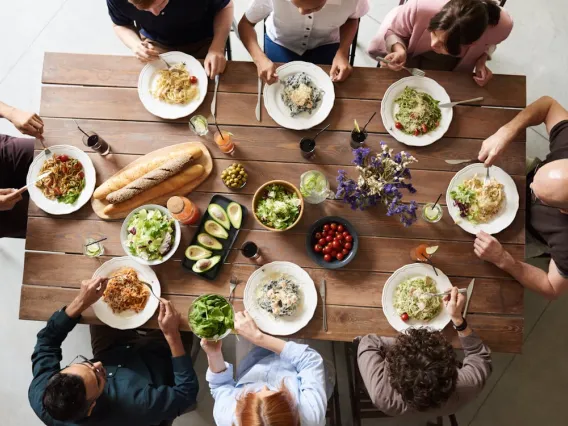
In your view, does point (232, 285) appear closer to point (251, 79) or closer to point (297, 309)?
point (297, 309)

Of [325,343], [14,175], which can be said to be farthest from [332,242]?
[14,175]

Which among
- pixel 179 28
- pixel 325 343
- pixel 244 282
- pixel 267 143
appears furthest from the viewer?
pixel 325 343

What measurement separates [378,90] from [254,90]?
0.66 meters

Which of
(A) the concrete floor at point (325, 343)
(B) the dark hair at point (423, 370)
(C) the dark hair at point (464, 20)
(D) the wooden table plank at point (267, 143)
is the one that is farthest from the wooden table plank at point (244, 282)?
(C) the dark hair at point (464, 20)

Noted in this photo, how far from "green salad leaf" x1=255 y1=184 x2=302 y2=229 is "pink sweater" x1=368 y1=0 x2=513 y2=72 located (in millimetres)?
1126

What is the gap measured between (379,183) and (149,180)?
1.12 metres

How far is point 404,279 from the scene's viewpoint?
2.16 metres

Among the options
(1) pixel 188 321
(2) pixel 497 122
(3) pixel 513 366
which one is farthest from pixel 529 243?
(1) pixel 188 321

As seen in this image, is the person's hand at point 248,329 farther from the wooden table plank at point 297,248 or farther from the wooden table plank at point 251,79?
the wooden table plank at point 251,79

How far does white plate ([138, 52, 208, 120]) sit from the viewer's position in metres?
2.32

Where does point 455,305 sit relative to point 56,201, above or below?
above

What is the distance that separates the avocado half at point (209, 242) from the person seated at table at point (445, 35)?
4.27 ft

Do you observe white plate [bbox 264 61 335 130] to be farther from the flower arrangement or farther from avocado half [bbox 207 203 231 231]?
avocado half [bbox 207 203 231 231]

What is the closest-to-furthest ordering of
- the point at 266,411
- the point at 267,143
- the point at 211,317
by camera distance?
the point at 266,411, the point at 211,317, the point at 267,143
